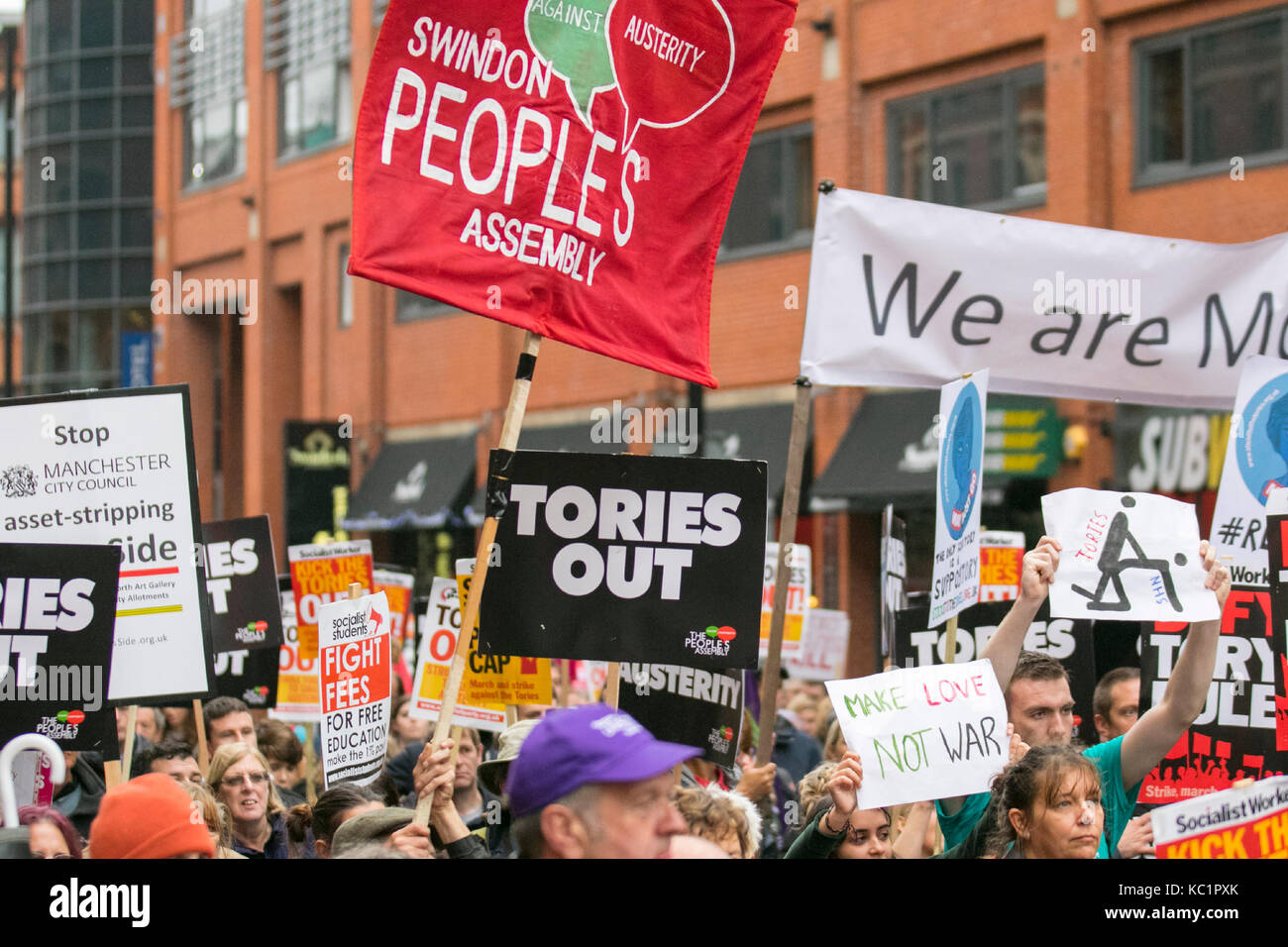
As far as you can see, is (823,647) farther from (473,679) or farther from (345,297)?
(345,297)

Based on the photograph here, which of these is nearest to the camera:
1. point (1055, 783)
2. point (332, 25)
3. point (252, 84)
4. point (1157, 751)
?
point (1055, 783)

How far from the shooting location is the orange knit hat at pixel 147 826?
Answer: 150 inches

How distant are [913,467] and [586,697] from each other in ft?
27.4

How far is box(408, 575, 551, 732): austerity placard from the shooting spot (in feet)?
24.5

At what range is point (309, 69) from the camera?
103 feet

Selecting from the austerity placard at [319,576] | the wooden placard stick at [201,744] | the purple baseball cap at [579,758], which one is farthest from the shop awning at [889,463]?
the purple baseball cap at [579,758]

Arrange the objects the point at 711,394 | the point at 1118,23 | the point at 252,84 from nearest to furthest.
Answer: the point at 1118,23 < the point at 711,394 < the point at 252,84

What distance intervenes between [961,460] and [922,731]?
1.62 meters

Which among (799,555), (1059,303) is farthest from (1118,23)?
(1059,303)

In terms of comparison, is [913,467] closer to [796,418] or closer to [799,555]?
[799,555]

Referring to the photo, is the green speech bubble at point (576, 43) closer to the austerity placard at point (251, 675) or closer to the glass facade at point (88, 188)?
the austerity placard at point (251, 675)

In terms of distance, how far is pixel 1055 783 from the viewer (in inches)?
179

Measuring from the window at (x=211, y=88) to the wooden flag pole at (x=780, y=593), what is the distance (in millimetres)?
28794

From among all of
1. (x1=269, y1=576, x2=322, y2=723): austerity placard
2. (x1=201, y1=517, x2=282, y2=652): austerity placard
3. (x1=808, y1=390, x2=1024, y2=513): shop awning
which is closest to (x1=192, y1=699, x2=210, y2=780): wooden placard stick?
(x1=201, y1=517, x2=282, y2=652): austerity placard
